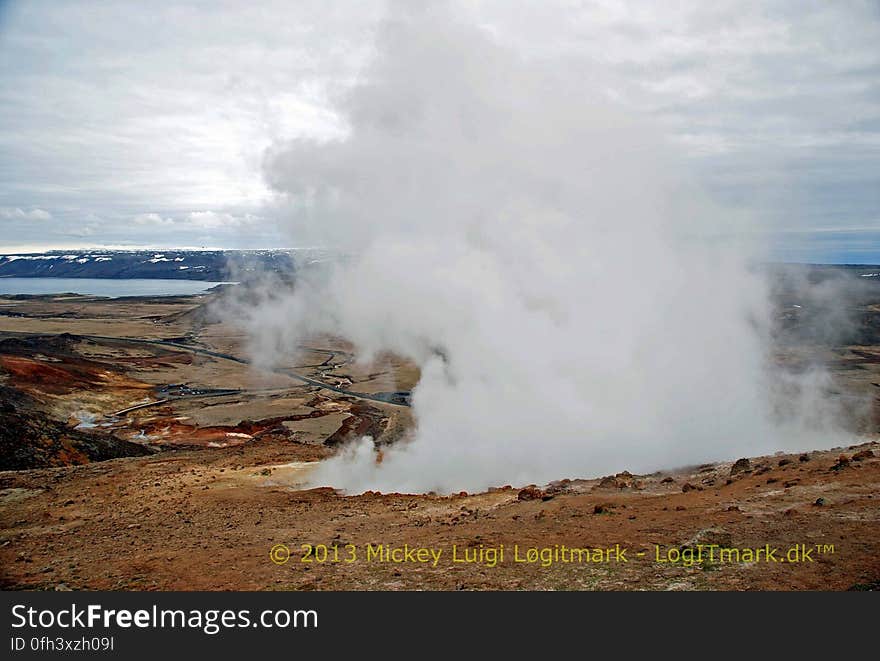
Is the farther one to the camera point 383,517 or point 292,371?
point 292,371

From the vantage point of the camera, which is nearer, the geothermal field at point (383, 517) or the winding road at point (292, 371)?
the geothermal field at point (383, 517)

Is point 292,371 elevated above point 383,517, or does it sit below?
above

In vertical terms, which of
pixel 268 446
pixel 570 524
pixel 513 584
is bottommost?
pixel 513 584

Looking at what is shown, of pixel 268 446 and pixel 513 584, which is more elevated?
pixel 268 446

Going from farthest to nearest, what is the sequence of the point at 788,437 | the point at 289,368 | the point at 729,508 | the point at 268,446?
the point at 289,368, the point at 268,446, the point at 788,437, the point at 729,508

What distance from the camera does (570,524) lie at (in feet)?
40.1

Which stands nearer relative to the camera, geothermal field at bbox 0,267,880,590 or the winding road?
geothermal field at bbox 0,267,880,590

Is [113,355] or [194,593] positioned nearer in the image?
[194,593]

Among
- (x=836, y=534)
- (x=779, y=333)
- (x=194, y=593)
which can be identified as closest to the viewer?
(x=194, y=593)

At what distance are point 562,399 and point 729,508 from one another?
10.7m

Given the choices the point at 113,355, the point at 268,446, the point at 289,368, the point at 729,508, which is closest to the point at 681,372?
the point at 729,508

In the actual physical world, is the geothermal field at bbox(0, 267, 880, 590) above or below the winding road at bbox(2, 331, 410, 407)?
below

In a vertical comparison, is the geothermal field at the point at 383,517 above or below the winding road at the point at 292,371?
below

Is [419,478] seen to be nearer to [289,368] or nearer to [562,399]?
[562,399]
